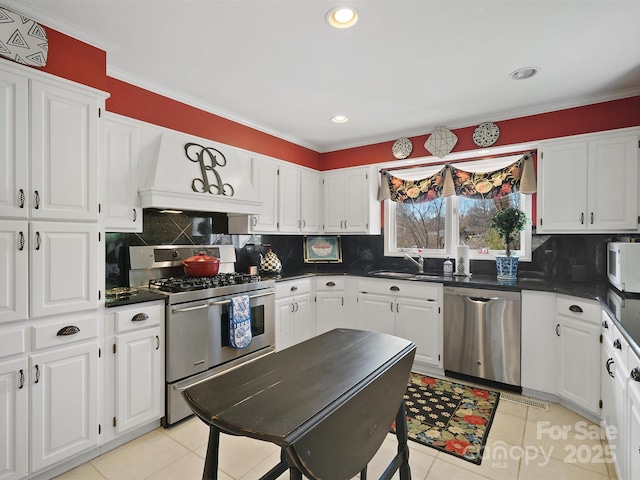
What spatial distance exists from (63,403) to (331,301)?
2647mm

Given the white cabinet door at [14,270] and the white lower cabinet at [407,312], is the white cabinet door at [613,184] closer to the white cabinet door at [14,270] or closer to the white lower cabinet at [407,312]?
the white lower cabinet at [407,312]

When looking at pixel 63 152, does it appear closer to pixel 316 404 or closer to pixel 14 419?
pixel 14 419

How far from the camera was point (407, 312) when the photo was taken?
3529 millimetres

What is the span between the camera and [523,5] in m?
1.81

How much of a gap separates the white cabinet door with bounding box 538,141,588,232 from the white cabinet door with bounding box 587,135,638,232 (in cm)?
6

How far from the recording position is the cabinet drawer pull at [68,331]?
1942mm

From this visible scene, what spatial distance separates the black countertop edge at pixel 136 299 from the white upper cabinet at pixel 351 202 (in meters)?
2.42

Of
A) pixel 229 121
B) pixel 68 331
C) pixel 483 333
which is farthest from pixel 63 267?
pixel 483 333

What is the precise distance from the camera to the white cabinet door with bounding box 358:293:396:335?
11.9 ft

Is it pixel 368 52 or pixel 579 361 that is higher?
pixel 368 52

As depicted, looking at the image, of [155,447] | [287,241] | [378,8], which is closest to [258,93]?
[378,8]

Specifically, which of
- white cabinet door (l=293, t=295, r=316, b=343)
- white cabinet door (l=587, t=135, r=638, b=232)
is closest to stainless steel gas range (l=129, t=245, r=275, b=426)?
white cabinet door (l=293, t=295, r=316, b=343)

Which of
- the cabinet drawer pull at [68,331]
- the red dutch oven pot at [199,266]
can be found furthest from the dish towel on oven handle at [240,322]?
the cabinet drawer pull at [68,331]

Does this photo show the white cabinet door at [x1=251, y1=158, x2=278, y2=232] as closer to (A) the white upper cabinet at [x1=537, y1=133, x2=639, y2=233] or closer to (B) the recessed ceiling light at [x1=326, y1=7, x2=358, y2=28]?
(B) the recessed ceiling light at [x1=326, y1=7, x2=358, y2=28]
